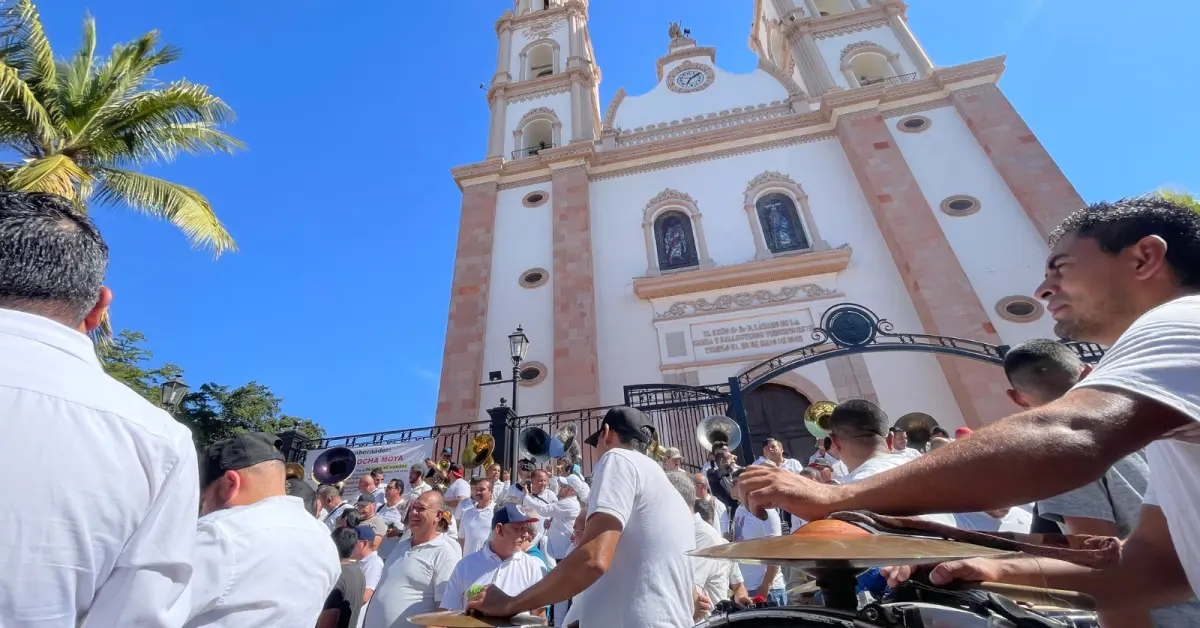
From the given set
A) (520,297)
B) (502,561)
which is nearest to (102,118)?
(520,297)

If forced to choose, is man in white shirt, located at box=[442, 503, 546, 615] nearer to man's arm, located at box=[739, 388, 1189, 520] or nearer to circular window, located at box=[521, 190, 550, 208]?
man's arm, located at box=[739, 388, 1189, 520]

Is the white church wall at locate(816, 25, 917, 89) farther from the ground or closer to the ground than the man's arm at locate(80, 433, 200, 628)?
farther from the ground

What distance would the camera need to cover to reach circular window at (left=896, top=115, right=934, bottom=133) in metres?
15.0

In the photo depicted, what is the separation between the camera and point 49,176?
802cm

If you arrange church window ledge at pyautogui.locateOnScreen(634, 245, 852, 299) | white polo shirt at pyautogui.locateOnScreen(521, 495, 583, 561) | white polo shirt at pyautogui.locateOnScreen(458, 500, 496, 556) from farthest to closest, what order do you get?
church window ledge at pyautogui.locateOnScreen(634, 245, 852, 299), white polo shirt at pyautogui.locateOnScreen(521, 495, 583, 561), white polo shirt at pyautogui.locateOnScreen(458, 500, 496, 556)

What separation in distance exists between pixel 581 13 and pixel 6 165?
1900 cm

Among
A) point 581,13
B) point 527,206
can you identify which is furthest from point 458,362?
point 581,13

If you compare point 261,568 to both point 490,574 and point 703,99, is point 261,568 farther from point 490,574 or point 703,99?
point 703,99

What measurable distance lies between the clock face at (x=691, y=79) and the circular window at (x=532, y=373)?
38.5ft

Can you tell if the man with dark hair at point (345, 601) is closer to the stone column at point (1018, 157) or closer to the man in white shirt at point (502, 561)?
the man in white shirt at point (502, 561)

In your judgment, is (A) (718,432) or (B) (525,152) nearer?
(A) (718,432)

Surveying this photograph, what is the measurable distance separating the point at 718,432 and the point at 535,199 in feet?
30.5

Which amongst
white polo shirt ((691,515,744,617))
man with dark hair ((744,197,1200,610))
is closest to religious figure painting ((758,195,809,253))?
white polo shirt ((691,515,744,617))

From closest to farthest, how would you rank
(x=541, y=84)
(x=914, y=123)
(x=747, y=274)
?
(x=747, y=274) → (x=914, y=123) → (x=541, y=84)
